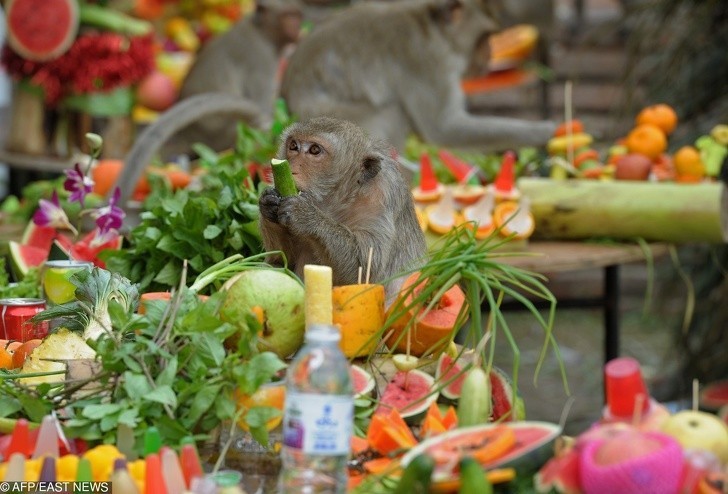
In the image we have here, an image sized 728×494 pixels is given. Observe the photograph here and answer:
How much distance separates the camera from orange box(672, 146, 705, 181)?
4.79 metres

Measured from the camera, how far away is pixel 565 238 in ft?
15.9

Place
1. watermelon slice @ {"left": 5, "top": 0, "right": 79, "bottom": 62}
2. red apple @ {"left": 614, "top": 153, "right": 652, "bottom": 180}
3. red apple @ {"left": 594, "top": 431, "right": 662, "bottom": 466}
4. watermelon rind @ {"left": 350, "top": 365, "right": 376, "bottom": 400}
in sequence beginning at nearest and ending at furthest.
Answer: red apple @ {"left": 594, "top": 431, "right": 662, "bottom": 466}
watermelon rind @ {"left": 350, "top": 365, "right": 376, "bottom": 400}
red apple @ {"left": 614, "top": 153, "right": 652, "bottom": 180}
watermelon slice @ {"left": 5, "top": 0, "right": 79, "bottom": 62}

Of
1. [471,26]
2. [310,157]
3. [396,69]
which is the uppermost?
[471,26]

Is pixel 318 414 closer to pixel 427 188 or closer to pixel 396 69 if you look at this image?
pixel 427 188

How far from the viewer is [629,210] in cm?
465

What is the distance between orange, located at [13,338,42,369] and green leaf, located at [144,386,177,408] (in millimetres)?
536

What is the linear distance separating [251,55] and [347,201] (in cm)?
556

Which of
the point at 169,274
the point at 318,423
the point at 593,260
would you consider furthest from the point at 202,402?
the point at 593,260

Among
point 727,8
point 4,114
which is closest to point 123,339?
point 727,8

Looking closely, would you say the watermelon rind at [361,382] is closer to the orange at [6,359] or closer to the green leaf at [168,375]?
the green leaf at [168,375]

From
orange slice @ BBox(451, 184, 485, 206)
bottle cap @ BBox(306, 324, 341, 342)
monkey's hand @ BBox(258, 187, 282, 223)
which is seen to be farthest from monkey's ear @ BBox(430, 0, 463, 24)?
bottle cap @ BBox(306, 324, 341, 342)

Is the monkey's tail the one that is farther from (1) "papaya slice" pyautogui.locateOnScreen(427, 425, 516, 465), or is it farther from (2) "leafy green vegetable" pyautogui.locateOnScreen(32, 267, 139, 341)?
(1) "papaya slice" pyautogui.locateOnScreen(427, 425, 516, 465)

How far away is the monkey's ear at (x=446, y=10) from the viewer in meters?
7.20

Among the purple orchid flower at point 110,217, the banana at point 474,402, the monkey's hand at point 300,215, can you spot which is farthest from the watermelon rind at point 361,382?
the purple orchid flower at point 110,217
